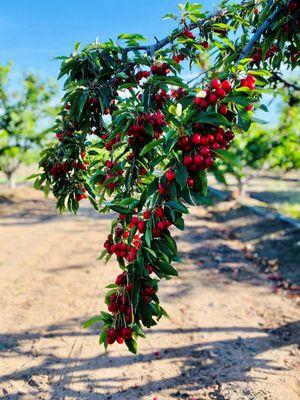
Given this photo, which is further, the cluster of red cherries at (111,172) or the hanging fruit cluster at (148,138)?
the cluster of red cherries at (111,172)

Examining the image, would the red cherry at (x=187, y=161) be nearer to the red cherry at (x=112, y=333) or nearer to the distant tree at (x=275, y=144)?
the red cherry at (x=112, y=333)

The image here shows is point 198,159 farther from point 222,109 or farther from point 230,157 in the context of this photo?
point 222,109

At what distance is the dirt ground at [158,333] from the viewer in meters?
4.08

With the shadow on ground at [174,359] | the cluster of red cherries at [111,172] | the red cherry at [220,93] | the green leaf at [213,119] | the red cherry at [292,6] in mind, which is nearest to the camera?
the green leaf at [213,119]

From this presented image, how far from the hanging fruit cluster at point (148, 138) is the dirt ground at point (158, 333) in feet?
1.10

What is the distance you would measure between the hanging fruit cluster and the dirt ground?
1.10 feet

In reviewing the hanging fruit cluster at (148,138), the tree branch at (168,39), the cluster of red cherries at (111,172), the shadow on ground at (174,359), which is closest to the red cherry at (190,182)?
the hanging fruit cluster at (148,138)

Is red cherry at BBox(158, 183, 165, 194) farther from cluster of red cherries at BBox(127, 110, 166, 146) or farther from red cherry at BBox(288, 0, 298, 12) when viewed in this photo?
red cherry at BBox(288, 0, 298, 12)

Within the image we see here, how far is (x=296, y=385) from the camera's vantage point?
161 inches

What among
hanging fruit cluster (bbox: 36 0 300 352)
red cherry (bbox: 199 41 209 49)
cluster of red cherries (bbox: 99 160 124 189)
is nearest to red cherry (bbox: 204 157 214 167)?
hanging fruit cluster (bbox: 36 0 300 352)

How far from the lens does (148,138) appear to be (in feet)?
7.19

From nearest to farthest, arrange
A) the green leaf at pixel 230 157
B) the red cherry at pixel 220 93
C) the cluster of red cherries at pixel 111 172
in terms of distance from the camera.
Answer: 1. the green leaf at pixel 230 157
2. the red cherry at pixel 220 93
3. the cluster of red cherries at pixel 111 172

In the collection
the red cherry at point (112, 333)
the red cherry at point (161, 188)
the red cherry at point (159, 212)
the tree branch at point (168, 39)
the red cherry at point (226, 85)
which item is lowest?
the red cherry at point (112, 333)

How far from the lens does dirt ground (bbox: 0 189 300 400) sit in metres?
4.08
